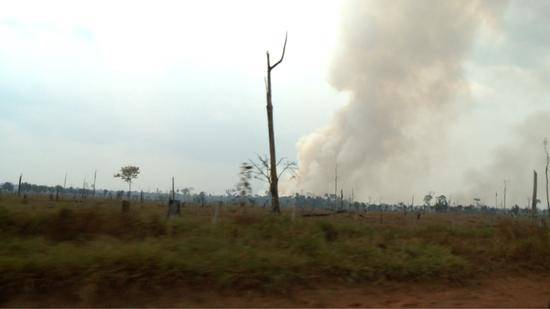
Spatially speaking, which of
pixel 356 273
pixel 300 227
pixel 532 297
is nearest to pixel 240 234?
pixel 300 227

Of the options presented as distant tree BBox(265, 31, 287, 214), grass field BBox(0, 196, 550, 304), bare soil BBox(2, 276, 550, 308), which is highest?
distant tree BBox(265, 31, 287, 214)

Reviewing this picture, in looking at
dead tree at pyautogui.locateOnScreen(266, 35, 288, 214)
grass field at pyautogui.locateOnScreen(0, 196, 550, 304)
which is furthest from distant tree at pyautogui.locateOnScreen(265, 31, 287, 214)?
grass field at pyautogui.locateOnScreen(0, 196, 550, 304)

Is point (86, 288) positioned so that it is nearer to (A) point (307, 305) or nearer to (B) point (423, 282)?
(A) point (307, 305)

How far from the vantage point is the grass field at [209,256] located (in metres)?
7.67

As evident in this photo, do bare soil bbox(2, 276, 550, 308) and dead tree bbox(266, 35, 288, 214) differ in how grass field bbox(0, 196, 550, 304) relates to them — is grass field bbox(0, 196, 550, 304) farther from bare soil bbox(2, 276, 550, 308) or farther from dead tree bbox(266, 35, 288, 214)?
dead tree bbox(266, 35, 288, 214)

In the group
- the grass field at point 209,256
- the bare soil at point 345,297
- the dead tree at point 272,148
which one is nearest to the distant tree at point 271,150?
the dead tree at point 272,148

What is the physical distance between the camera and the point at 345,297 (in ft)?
29.3

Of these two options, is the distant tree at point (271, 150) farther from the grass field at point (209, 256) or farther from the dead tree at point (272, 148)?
the grass field at point (209, 256)

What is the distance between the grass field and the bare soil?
13 centimetres

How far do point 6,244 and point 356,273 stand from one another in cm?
645

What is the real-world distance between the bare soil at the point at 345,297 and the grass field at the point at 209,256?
13 centimetres

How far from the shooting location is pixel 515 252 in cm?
1383

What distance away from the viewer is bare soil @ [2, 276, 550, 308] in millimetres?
7402

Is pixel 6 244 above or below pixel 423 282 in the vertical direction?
above
